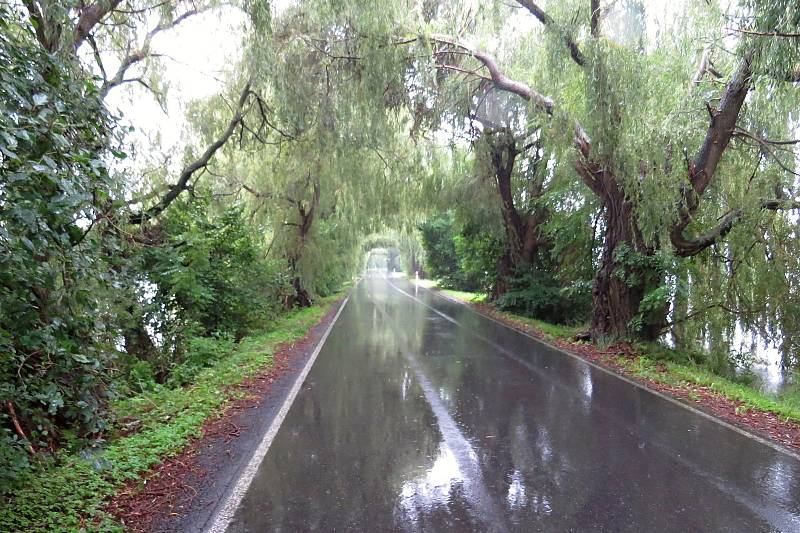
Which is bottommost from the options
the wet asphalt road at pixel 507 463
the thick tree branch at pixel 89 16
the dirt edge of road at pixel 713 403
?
the dirt edge of road at pixel 713 403

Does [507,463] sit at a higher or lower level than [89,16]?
lower

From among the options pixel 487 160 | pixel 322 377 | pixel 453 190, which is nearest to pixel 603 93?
pixel 322 377

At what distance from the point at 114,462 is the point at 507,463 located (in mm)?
3478

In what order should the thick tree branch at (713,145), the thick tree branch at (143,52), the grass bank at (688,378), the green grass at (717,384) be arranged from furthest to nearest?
the thick tree branch at (143,52), the thick tree branch at (713,145), the grass bank at (688,378), the green grass at (717,384)

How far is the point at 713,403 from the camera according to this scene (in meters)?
7.16

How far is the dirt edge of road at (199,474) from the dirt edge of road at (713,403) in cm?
552

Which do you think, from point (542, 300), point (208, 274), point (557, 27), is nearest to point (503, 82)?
point (557, 27)

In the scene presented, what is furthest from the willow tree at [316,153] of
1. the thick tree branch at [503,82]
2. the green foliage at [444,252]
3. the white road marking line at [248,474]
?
the green foliage at [444,252]

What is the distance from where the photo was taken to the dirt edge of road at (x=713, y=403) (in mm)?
5883

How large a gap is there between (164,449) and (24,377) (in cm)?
176

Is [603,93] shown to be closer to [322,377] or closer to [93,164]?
[322,377]

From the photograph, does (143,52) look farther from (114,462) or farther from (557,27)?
(114,462)

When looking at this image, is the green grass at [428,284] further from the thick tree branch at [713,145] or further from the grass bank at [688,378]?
the thick tree branch at [713,145]

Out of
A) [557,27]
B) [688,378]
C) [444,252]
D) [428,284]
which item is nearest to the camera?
[688,378]
